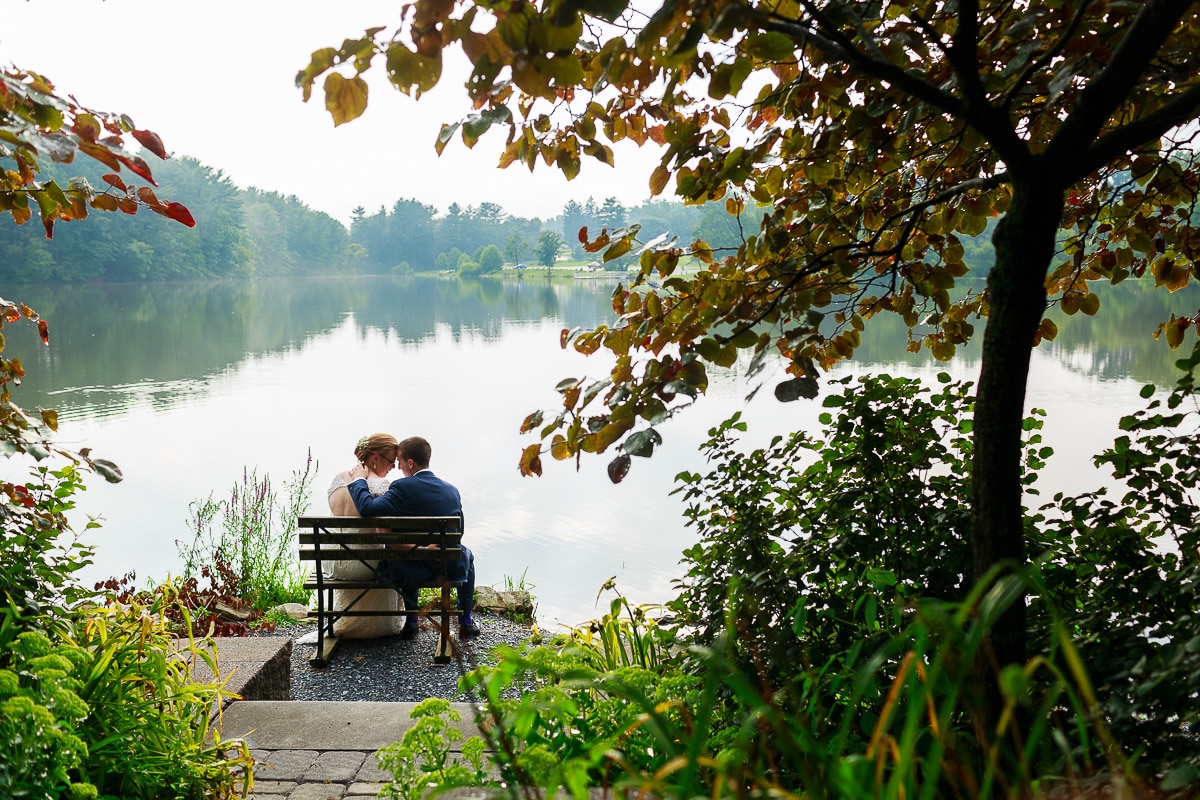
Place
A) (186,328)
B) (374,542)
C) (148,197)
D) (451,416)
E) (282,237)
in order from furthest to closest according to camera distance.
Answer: (282,237), (186,328), (451,416), (374,542), (148,197)

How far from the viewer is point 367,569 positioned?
18.5 feet

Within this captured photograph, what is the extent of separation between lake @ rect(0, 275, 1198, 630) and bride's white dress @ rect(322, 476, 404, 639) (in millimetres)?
1561

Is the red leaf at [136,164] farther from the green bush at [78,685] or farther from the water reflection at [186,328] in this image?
the water reflection at [186,328]

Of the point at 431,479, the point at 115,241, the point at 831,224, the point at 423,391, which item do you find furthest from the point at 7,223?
the point at 831,224

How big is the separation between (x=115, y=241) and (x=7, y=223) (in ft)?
31.2

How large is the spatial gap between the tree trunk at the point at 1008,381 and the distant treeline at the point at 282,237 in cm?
89

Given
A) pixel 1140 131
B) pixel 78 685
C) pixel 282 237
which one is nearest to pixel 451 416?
pixel 78 685

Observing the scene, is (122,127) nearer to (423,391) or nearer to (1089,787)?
(1089,787)

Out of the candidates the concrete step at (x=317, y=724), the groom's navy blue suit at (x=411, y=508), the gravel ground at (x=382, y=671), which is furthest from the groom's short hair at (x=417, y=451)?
the concrete step at (x=317, y=724)

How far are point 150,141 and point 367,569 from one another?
3978mm

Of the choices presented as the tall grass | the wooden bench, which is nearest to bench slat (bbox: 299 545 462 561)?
the wooden bench

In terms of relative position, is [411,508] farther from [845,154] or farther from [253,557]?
[845,154]

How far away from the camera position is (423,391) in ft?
59.2

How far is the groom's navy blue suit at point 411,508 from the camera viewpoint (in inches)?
219
